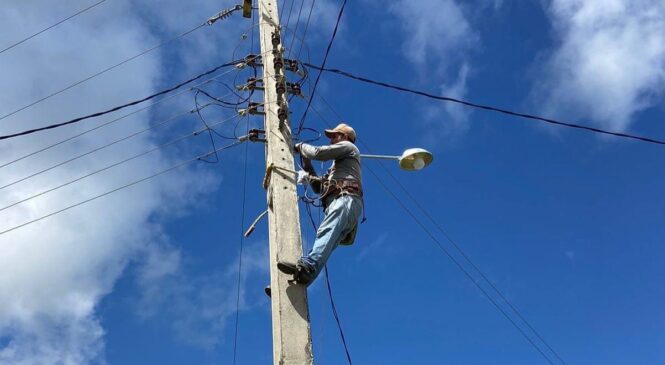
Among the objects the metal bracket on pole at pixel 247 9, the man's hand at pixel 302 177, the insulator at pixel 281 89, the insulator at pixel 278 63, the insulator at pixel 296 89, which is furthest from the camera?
the metal bracket on pole at pixel 247 9

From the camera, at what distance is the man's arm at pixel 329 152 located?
17.4 feet

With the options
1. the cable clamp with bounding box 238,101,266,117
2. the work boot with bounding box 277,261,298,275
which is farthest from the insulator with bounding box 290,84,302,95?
the work boot with bounding box 277,261,298,275

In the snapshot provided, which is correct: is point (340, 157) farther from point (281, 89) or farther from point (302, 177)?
point (281, 89)

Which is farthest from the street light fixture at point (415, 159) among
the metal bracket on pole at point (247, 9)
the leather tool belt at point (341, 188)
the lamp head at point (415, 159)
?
the metal bracket on pole at point (247, 9)

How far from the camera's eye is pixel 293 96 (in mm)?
7125

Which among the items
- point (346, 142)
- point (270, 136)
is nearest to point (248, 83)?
point (270, 136)

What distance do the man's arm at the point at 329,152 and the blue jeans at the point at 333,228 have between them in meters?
0.39

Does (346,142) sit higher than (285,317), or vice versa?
(346,142)

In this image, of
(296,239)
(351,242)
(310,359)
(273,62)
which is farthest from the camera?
(273,62)

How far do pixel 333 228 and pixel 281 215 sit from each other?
A: 1.45 feet

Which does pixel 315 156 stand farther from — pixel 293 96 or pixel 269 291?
pixel 293 96

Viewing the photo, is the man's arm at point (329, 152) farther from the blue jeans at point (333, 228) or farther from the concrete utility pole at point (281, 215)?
the blue jeans at point (333, 228)

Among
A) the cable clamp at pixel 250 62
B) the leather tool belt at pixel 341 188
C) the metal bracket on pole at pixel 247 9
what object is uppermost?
the metal bracket on pole at pixel 247 9

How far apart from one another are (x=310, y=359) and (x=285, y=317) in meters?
0.34
